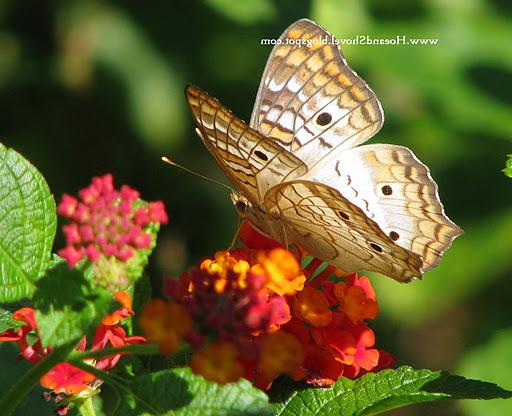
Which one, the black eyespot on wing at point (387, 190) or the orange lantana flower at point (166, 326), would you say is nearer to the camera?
the orange lantana flower at point (166, 326)

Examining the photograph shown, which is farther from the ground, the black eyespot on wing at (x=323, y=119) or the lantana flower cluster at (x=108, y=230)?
the black eyespot on wing at (x=323, y=119)

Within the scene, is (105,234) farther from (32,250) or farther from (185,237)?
(185,237)

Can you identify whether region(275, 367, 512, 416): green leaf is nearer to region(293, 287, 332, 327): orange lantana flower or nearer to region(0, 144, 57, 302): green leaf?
region(293, 287, 332, 327): orange lantana flower

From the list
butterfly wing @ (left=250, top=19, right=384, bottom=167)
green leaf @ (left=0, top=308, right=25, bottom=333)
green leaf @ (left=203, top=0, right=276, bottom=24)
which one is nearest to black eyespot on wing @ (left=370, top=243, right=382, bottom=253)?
butterfly wing @ (left=250, top=19, right=384, bottom=167)

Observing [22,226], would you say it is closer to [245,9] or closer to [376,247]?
[376,247]

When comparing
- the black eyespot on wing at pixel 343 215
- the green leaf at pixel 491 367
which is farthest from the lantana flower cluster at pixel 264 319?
the green leaf at pixel 491 367

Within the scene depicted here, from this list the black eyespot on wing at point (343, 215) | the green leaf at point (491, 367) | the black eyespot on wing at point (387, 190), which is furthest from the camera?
the green leaf at point (491, 367)

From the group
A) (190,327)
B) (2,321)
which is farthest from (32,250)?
(190,327)

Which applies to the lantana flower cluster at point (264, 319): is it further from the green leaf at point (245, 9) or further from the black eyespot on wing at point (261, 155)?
the green leaf at point (245, 9)

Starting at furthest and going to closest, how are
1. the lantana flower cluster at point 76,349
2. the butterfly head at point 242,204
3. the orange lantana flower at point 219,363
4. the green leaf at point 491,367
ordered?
the green leaf at point 491,367 → the butterfly head at point 242,204 → the lantana flower cluster at point 76,349 → the orange lantana flower at point 219,363
